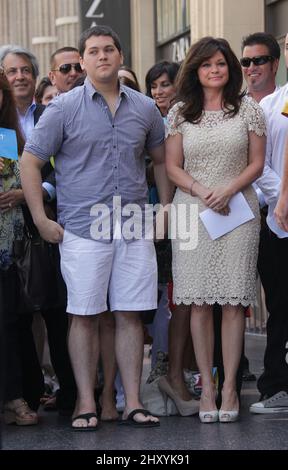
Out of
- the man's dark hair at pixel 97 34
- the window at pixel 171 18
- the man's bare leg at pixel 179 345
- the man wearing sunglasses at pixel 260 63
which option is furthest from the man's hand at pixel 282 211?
the window at pixel 171 18

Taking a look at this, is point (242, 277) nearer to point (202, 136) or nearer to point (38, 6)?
point (202, 136)

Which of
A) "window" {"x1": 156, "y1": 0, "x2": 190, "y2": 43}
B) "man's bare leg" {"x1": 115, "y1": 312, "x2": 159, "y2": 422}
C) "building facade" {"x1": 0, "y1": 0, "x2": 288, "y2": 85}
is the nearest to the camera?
"man's bare leg" {"x1": 115, "y1": 312, "x2": 159, "y2": 422}

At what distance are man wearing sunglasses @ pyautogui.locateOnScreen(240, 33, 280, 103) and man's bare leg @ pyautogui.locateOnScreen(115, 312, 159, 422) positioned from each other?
2082 mm

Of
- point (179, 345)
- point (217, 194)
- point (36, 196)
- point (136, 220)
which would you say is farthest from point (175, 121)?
point (179, 345)

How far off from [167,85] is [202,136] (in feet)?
4.51

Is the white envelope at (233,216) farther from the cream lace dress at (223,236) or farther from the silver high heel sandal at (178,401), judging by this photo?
the silver high heel sandal at (178,401)

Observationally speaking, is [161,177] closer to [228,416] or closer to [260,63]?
[260,63]

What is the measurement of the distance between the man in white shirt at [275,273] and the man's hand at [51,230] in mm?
1358

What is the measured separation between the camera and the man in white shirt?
7.99 m

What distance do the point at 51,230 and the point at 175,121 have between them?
41.2 inches

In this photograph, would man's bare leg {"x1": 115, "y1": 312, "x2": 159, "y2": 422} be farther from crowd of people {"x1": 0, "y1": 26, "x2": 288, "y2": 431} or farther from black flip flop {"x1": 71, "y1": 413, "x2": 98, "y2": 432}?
black flip flop {"x1": 71, "y1": 413, "x2": 98, "y2": 432}

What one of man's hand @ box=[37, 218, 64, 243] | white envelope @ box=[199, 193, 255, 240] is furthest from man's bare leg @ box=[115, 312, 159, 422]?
white envelope @ box=[199, 193, 255, 240]

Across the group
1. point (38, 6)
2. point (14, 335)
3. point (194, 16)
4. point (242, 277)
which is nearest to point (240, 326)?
point (242, 277)

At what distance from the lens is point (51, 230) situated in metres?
7.61
